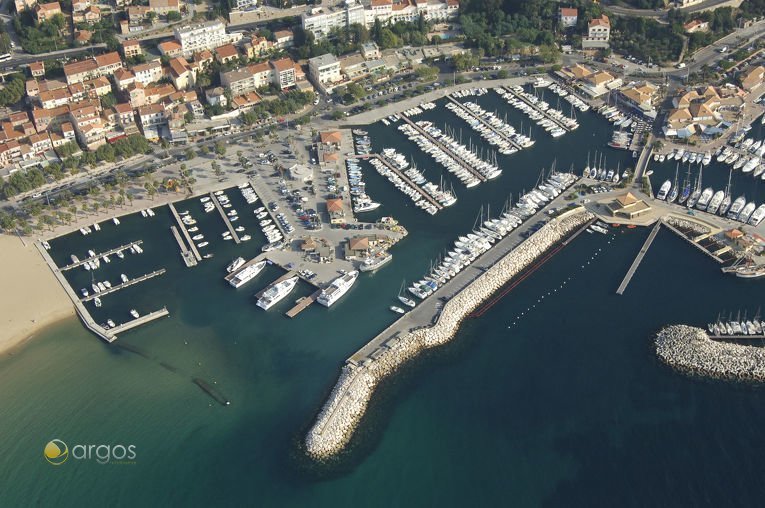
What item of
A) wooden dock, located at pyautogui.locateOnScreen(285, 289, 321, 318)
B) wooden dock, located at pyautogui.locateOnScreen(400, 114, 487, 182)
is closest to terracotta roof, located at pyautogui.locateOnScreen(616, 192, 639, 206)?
wooden dock, located at pyautogui.locateOnScreen(400, 114, 487, 182)

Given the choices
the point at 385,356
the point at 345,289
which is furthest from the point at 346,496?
the point at 345,289

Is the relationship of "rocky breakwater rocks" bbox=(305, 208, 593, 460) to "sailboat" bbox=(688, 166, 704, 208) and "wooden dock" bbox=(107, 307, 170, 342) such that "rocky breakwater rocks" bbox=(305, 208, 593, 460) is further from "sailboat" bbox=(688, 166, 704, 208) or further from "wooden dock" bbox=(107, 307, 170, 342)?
"wooden dock" bbox=(107, 307, 170, 342)

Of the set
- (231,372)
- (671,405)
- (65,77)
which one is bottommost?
(671,405)

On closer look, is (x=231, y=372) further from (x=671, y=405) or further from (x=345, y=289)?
(x=671, y=405)

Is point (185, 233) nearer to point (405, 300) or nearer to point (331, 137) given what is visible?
point (331, 137)

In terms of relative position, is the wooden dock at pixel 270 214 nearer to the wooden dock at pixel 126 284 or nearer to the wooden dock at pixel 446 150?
the wooden dock at pixel 126 284

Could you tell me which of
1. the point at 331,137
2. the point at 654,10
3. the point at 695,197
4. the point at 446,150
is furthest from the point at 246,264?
the point at 654,10
